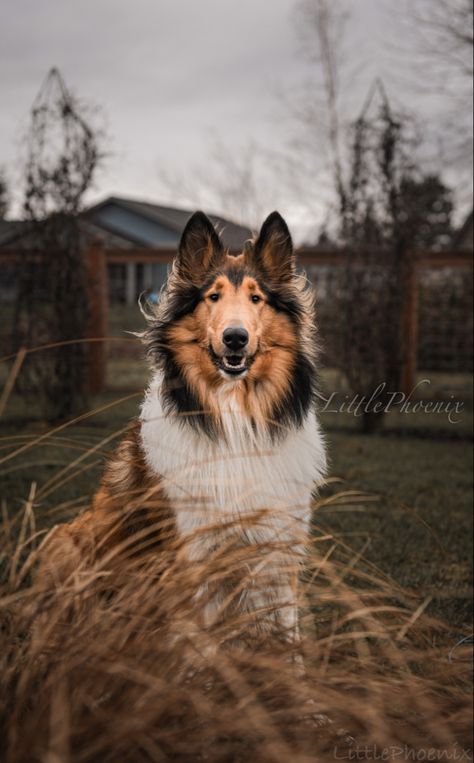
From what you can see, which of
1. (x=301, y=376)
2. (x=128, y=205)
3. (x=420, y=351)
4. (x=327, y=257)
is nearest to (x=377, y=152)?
(x=327, y=257)

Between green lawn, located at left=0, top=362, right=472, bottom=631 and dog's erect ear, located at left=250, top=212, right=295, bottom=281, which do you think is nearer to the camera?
dog's erect ear, located at left=250, top=212, right=295, bottom=281

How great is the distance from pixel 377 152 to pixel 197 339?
6.59 m

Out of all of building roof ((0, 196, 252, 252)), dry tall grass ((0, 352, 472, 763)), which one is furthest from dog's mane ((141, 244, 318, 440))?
building roof ((0, 196, 252, 252))

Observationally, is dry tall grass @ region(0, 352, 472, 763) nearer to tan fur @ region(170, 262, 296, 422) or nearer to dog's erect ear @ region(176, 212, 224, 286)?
tan fur @ region(170, 262, 296, 422)

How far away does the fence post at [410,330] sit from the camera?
965cm

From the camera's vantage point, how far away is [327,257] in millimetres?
10102

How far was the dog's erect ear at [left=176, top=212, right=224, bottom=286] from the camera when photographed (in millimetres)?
2955

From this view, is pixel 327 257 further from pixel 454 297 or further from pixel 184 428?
pixel 184 428

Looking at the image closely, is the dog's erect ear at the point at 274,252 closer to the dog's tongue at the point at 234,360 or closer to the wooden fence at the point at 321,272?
the dog's tongue at the point at 234,360

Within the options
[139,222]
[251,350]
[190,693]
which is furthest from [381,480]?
[139,222]

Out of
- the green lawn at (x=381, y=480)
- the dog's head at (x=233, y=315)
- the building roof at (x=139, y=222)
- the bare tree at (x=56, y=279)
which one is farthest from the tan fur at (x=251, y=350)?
the building roof at (x=139, y=222)

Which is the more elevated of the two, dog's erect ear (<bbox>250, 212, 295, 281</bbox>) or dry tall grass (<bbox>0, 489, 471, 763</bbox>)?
dog's erect ear (<bbox>250, 212, 295, 281</bbox>)

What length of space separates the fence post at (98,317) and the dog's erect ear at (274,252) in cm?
706

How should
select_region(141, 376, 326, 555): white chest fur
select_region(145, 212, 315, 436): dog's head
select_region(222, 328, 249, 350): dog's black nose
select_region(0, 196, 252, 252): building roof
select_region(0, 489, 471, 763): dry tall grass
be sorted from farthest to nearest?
select_region(0, 196, 252, 252): building roof < select_region(145, 212, 315, 436): dog's head < select_region(222, 328, 249, 350): dog's black nose < select_region(141, 376, 326, 555): white chest fur < select_region(0, 489, 471, 763): dry tall grass
